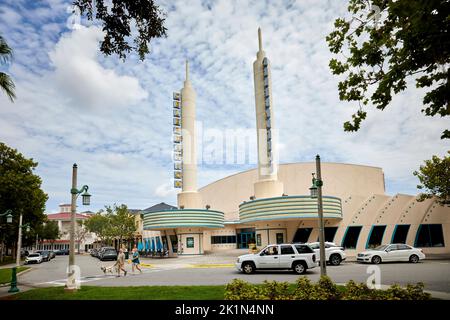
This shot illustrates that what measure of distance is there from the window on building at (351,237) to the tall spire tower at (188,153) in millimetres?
21264

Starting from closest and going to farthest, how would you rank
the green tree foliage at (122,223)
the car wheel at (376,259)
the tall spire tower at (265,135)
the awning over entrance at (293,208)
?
the car wheel at (376,259), the awning over entrance at (293,208), the tall spire tower at (265,135), the green tree foliage at (122,223)

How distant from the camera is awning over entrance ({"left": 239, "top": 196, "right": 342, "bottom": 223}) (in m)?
35.7

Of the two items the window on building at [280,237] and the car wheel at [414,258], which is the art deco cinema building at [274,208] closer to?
the window on building at [280,237]

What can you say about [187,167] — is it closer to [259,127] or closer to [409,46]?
[259,127]

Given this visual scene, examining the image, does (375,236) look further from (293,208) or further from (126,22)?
(126,22)

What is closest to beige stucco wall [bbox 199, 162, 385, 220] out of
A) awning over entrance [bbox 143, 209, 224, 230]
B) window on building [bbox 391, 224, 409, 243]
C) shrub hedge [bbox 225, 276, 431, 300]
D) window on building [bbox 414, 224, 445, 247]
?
awning over entrance [bbox 143, 209, 224, 230]

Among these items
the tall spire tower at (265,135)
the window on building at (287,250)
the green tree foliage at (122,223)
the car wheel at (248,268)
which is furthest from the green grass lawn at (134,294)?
the green tree foliage at (122,223)

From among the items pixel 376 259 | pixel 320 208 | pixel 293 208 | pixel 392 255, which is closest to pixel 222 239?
pixel 293 208

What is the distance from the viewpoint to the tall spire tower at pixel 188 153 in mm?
51062

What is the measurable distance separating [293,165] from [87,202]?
43581 mm

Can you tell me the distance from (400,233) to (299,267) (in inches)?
866

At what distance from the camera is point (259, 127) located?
147 ft

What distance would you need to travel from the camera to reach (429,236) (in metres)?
36.2
